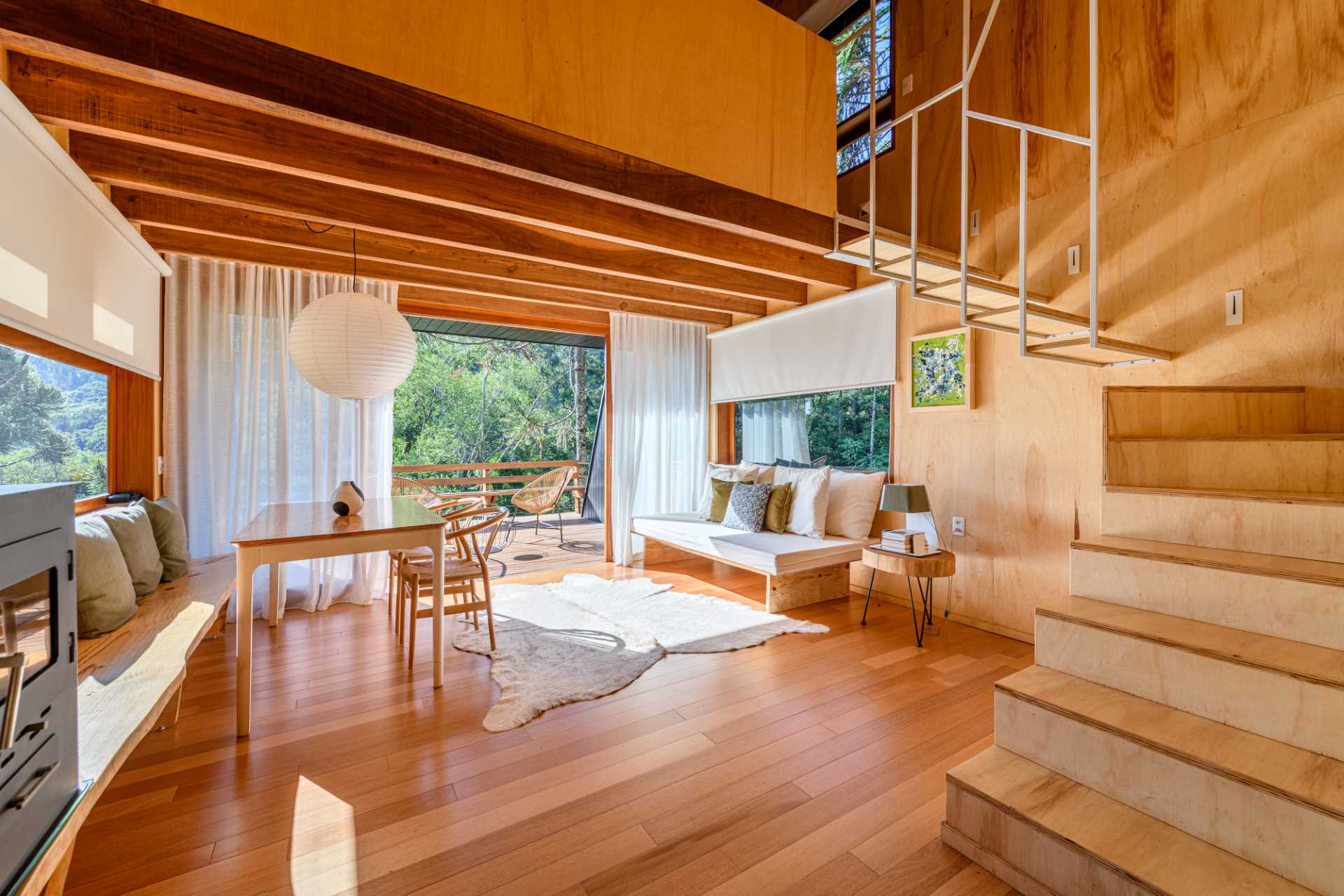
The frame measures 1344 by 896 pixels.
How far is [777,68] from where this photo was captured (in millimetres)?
2992

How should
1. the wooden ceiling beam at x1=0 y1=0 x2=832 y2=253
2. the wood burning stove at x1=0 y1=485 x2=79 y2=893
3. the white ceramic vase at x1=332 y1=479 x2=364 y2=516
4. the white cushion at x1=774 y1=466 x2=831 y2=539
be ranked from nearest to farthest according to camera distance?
1. the wood burning stove at x1=0 y1=485 x2=79 y2=893
2. the wooden ceiling beam at x1=0 y1=0 x2=832 y2=253
3. the white ceramic vase at x1=332 y1=479 x2=364 y2=516
4. the white cushion at x1=774 y1=466 x2=831 y2=539

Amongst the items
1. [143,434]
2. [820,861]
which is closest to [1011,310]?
[820,861]

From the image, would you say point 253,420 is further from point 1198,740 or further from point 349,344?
point 1198,740

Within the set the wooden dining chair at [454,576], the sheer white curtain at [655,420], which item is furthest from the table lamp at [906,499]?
the sheer white curtain at [655,420]

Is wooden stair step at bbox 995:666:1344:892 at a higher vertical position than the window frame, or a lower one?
lower

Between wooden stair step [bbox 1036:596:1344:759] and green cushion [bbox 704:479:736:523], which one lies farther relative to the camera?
green cushion [bbox 704:479:736:523]

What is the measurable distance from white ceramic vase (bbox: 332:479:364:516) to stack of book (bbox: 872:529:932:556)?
295cm

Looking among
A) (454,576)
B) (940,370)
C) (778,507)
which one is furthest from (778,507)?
(454,576)

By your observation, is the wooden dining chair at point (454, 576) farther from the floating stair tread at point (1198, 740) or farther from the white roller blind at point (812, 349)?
the white roller blind at point (812, 349)

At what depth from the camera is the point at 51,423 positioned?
8.02 feet

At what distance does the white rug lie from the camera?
261 centimetres

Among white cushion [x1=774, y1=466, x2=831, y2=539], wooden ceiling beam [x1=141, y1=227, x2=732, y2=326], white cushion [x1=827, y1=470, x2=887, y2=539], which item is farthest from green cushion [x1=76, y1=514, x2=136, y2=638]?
white cushion [x1=827, y1=470, x2=887, y2=539]

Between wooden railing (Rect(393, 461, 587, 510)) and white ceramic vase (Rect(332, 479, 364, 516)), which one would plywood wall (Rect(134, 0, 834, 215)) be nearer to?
white ceramic vase (Rect(332, 479, 364, 516))

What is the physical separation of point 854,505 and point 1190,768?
2.85 metres
